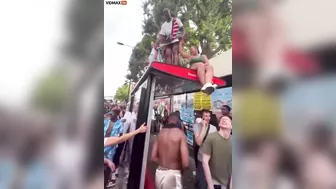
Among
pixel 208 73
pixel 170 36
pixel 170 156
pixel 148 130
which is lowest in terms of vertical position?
pixel 170 156

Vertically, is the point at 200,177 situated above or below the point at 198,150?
below

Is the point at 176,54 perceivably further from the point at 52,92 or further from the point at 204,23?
the point at 52,92

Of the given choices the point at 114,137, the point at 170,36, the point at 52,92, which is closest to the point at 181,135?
the point at 114,137

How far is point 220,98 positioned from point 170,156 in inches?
12.4

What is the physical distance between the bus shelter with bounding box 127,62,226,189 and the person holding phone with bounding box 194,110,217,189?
126mm

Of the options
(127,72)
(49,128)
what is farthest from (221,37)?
(49,128)

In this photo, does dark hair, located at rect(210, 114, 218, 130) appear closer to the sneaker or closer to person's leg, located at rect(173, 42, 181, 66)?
person's leg, located at rect(173, 42, 181, 66)

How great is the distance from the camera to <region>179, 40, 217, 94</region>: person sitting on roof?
1.54 meters

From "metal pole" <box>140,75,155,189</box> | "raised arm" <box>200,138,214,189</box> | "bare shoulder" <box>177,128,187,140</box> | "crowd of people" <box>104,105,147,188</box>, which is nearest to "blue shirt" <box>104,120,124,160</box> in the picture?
"crowd of people" <box>104,105,147,188</box>

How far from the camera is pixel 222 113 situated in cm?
155

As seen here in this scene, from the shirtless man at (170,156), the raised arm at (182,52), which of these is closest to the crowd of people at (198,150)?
the shirtless man at (170,156)

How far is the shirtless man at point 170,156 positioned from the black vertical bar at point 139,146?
58mm

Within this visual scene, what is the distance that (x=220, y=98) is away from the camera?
155 cm

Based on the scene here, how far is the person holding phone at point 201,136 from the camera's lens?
155 cm
